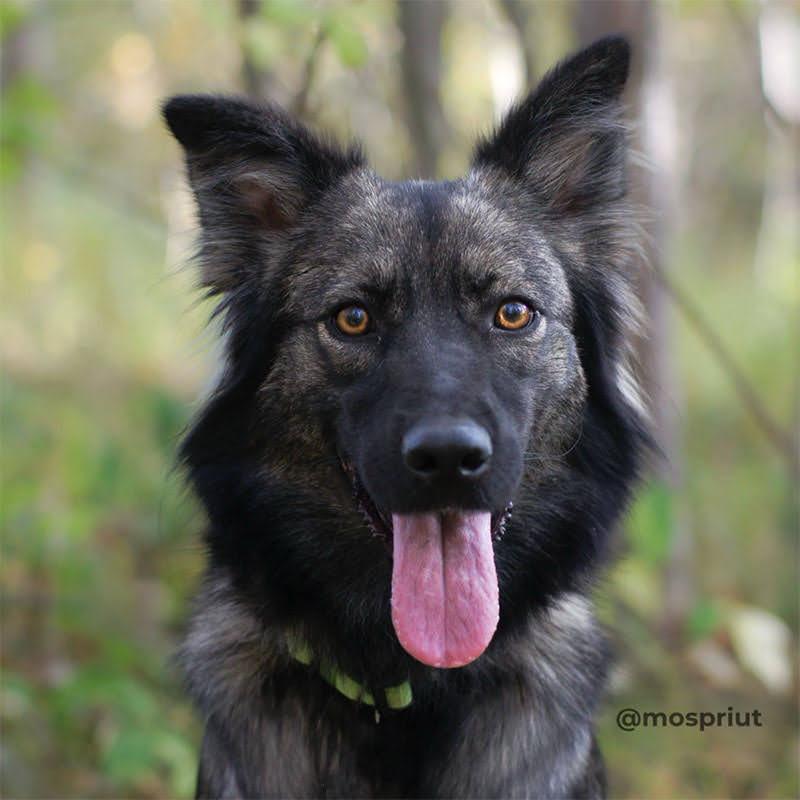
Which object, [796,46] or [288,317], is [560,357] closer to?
[288,317]

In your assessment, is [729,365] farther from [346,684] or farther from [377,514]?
[346,684]

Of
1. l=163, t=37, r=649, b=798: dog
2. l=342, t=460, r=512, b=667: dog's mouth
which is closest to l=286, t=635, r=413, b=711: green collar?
l=163, t=37, r=649, b=798: dog

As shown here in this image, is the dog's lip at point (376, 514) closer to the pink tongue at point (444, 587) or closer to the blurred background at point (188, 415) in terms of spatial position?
the pink tongue at point (444, 587)

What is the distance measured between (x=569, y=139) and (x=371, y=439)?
1.29m

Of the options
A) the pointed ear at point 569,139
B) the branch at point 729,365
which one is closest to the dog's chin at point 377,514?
the pointed ear at point 569,139

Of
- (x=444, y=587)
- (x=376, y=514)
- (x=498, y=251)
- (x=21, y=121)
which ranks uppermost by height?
(x=21, y=121)

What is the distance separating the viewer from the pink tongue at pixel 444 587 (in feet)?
9.44

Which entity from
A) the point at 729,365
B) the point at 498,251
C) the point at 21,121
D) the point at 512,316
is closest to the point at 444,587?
the point at 512,316

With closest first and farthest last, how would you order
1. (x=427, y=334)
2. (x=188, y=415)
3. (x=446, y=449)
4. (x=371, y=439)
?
(x=446, y=449) → (x=371, y=439) → (x=427, y=334) → (x=188, y=415)

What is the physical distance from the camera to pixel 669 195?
253 inches

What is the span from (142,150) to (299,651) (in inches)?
790

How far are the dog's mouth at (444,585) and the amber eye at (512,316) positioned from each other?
587 mm

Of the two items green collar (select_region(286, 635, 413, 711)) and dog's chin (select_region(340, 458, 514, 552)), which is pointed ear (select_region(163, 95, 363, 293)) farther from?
green collar (select_region(286, 635, 413, 711))

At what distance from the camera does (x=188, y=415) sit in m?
4.14
